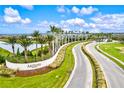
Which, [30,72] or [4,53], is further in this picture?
[4,53]

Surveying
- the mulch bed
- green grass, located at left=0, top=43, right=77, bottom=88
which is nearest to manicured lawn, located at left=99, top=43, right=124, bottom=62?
green grass, located at left=0, top=43, right=77, bottom=88

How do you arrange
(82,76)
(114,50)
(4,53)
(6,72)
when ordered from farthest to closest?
(114,50), (4,53), (82,76), (6,72)

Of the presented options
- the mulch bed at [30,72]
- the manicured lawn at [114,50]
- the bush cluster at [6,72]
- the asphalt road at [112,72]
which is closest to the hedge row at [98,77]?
the asphalt road at [112,72]

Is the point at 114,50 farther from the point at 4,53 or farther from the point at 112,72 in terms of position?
the point at 4,53

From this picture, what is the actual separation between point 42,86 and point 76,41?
117 feet

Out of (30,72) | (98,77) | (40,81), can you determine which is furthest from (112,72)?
(30,72)

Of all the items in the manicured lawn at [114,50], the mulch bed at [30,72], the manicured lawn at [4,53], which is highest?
the manicured lawn at [4,53]

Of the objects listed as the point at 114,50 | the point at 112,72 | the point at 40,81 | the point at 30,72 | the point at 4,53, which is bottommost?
the point at 40,81

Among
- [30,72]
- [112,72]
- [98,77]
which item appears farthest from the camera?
[112,72]

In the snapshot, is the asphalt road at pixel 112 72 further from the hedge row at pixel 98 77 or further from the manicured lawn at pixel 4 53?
the manicured lawn at pixel 4 53

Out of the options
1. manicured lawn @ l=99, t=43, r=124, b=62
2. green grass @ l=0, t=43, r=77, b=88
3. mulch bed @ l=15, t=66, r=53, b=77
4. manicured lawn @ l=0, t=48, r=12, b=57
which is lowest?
green grass @ l=0, t=43, r=77, b=88

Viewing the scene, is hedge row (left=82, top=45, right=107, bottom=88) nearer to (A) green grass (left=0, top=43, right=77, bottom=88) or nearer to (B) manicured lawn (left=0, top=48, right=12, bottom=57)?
(A) green grass (left=0, top=43, right=77, bottom=88)

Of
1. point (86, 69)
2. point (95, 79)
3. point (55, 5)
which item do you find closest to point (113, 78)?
point (95, 79)
